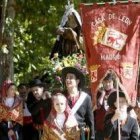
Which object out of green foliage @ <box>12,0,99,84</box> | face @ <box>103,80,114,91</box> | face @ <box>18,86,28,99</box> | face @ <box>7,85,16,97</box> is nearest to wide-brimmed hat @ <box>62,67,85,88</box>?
face @ <box>103,80,114,91</box>

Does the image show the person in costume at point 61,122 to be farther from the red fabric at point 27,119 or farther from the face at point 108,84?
the red fabric at point 27,119

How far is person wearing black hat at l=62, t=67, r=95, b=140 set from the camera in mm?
9953

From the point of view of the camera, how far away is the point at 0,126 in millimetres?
12195

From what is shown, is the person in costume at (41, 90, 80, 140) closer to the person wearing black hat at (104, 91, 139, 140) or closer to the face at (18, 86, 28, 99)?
the person wearing black hat at (104, 91, 139, 140)

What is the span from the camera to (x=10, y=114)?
12.0 metres

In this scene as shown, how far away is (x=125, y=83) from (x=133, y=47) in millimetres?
499

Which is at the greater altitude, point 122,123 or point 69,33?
point 69,33

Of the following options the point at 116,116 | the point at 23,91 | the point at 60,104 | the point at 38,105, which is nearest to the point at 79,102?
the point at 60,104

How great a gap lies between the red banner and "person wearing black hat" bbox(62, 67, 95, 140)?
33 cm

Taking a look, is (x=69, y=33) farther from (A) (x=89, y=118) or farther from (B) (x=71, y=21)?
(A) (x=89, y=118)

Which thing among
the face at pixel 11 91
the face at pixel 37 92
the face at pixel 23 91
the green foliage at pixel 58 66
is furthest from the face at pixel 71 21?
the face at pixel 11 91

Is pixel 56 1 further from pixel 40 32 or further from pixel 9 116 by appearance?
pixel 9 116

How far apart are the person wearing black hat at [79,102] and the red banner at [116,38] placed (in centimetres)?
33

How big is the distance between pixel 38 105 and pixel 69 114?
7.65ft
